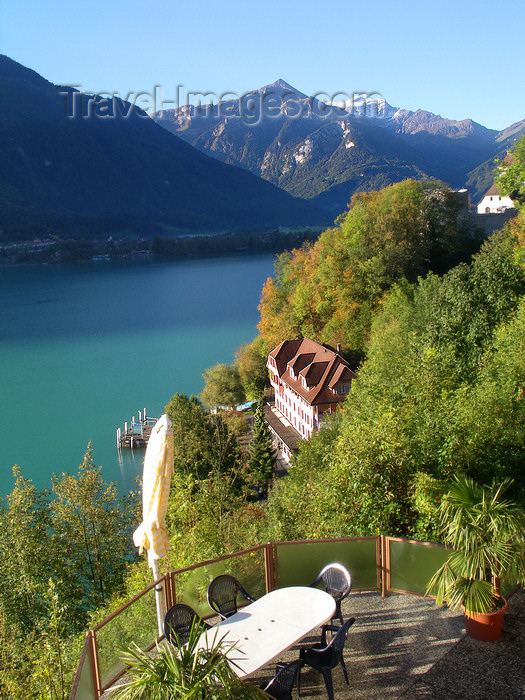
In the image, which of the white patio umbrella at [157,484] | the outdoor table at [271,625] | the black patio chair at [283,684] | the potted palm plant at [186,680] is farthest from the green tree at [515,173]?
the potted palm plant at [186,680]

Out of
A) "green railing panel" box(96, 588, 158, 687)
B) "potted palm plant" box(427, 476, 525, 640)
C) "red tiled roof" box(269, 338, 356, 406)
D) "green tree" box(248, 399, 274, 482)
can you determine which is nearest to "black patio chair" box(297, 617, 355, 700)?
"potted palm plant" box(427, 476, 525, 640)

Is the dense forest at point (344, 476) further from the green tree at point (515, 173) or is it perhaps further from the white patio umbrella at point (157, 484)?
the white patio umbrella at point (157, 484)

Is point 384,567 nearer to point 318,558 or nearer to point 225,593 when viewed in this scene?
point 318,558

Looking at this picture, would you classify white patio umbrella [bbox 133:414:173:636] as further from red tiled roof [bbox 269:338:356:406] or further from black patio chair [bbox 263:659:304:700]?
red tiled roof [bbox 269:338:356:406]

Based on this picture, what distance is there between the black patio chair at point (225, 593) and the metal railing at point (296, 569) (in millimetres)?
185

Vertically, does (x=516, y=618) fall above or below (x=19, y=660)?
above

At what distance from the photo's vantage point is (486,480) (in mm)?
8203

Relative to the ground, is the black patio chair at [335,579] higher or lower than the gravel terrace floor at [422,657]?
higher

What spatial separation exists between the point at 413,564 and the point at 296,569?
106 centimetres

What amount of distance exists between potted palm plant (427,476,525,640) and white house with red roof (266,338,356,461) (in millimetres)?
22816

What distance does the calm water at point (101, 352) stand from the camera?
34.4m

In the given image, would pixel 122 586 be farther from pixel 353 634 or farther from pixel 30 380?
pixel 30 380

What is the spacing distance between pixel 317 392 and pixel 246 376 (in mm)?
12031

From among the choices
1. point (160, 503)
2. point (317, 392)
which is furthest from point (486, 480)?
point (317, 392)
